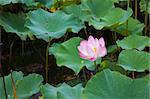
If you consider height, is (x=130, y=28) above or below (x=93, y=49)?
below

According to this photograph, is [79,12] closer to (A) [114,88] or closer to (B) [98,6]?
(B) [98,6]

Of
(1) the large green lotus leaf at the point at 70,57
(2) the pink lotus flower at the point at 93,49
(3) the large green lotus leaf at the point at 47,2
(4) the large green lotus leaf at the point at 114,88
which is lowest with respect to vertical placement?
(1) the large green lotus leaf at the point at 70,57

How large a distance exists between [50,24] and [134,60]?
1.48 ft

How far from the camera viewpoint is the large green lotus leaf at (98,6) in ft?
6.73

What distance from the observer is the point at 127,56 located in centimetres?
160

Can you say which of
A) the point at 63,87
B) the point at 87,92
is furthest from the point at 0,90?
the point at 87,92

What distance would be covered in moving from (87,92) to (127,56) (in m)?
0.49

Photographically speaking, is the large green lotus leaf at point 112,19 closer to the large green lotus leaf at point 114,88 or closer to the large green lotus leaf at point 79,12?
the large green lotus leaf at point 79,12

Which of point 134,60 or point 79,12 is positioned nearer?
point 134,60

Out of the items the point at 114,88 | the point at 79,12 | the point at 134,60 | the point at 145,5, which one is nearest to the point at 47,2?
the point at 79,12

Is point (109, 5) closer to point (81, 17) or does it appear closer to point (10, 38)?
point (81, 17)

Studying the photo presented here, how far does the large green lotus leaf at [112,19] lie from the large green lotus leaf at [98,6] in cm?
4

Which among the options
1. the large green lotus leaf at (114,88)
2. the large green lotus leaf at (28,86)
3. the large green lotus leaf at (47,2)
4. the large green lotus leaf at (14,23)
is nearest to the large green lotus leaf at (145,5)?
the large green lotus leaf at (47,2)

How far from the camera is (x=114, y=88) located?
1.14 meters
